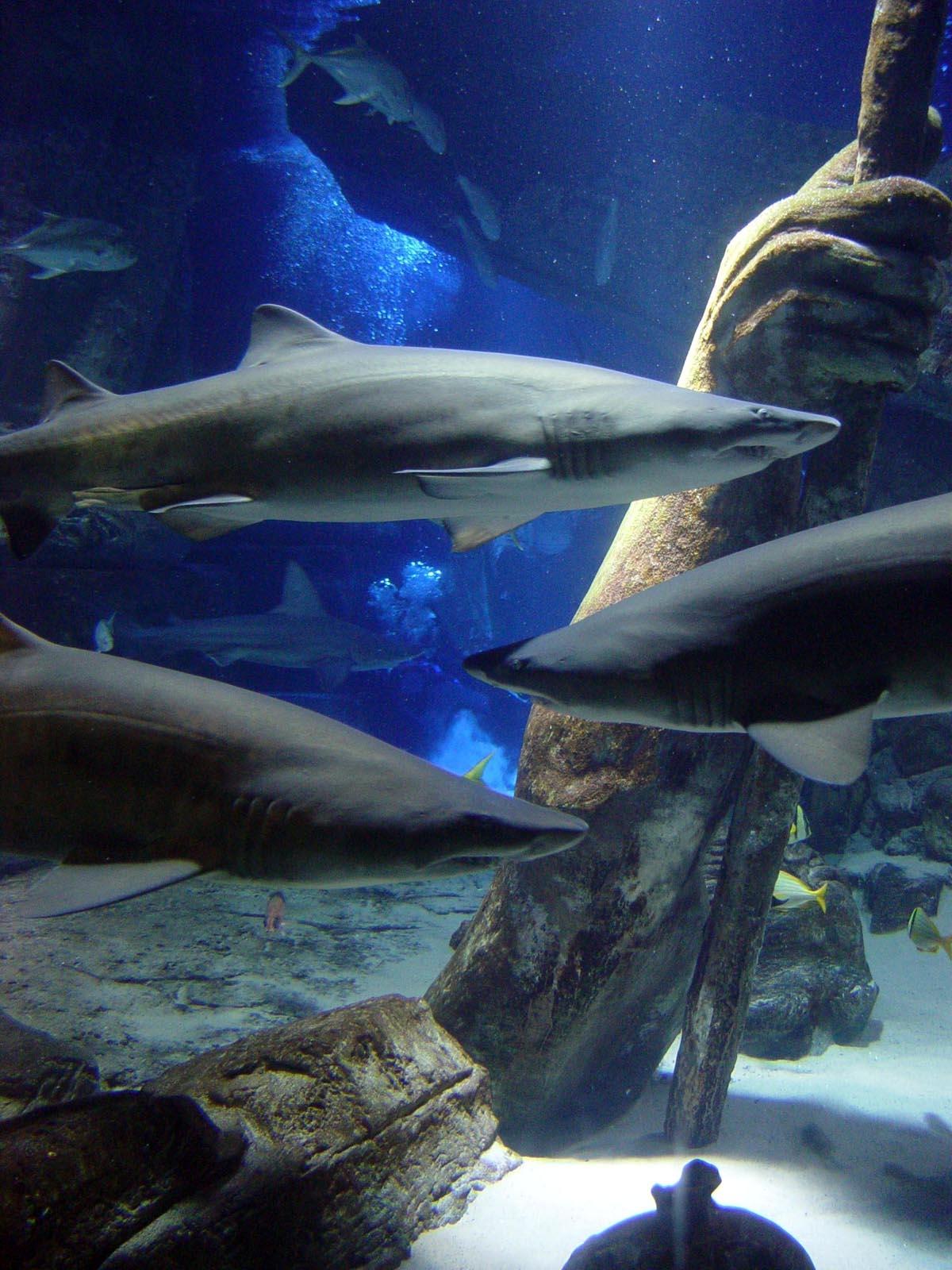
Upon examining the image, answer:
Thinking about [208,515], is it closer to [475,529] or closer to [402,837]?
[475,529]

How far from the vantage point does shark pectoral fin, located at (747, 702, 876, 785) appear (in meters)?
1.47

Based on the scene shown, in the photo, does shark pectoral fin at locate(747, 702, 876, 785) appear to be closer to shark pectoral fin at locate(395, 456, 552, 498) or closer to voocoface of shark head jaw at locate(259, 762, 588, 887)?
voocoface of shark head jaw at locate(259, 762, 588, 887)

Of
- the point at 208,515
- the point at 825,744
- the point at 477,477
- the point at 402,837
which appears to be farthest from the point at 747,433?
the point at 208,515

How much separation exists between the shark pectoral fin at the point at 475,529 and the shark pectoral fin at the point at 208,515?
0.74 meters

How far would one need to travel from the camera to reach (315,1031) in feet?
9.80

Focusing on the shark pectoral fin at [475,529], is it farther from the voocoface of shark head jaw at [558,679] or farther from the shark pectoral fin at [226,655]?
the shark pectoral fin at [226,655]

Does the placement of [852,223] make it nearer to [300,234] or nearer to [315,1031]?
[315,1031]

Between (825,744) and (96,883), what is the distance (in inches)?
66.8

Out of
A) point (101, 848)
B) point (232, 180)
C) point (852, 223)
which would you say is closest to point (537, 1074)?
point (101, 848)

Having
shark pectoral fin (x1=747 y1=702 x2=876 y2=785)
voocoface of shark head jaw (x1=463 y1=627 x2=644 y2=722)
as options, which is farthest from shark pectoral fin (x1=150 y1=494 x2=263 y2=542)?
shark pectoral fin (x1=747 y1=702 x2=876 y2=785)

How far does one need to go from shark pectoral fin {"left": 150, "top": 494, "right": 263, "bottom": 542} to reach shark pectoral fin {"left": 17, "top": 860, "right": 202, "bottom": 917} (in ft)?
3.90

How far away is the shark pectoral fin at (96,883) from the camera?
148 cm

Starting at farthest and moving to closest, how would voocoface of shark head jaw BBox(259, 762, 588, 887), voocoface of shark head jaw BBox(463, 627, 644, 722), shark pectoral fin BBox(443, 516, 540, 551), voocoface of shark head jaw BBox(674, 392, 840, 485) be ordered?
shark pectoral fin BBox(443, 516, 540, 551), voocoface of shark head jaw BBox(674, 392, 840, 485), voocoface of shark head jaw BBox(463, 627, 644, 722), voocoface of shark head jaw BBox(259, 762, 588, 887)

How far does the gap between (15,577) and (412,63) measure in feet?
40.6
